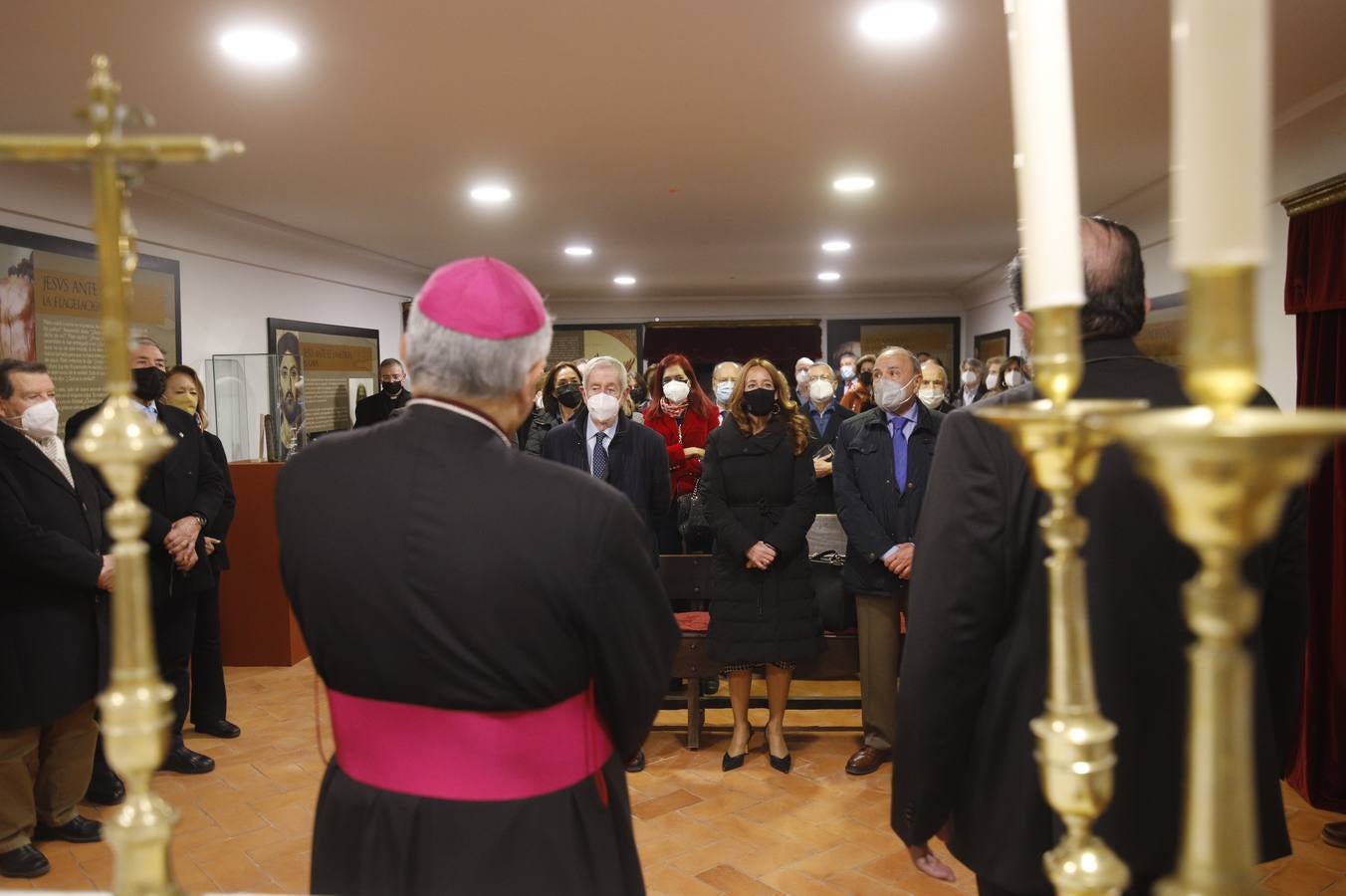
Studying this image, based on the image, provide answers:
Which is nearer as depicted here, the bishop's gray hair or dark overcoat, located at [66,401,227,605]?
the bishop's gray hair

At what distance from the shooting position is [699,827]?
11.4ft

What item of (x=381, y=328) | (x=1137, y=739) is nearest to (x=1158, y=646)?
(x=1137, y=739)

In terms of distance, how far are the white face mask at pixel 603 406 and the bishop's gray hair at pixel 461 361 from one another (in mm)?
2818

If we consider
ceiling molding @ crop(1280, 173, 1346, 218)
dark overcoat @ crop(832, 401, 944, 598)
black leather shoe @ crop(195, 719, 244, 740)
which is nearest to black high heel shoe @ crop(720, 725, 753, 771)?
→ dark overcoat @ crop(832, 401, 944, 598)

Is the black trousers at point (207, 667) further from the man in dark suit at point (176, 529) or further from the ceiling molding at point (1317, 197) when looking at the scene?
the ceiling molding at point (1317, 197)

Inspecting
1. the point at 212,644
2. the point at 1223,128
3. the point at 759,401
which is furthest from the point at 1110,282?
the point at 212,644

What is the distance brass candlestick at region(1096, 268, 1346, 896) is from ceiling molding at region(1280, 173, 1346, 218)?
4.04m

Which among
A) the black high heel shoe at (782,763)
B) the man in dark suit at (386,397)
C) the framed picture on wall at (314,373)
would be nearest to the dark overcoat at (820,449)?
the black high heel shoe at (782,763)

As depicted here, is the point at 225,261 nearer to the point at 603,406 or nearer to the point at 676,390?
the point at 676,390

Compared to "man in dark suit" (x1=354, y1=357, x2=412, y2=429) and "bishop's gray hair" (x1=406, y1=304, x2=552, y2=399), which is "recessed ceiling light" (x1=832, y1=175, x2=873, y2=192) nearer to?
"man in dark suit" (x1=354, y1=357, x2=412, y2=429)

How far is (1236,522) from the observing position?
362 millimetres

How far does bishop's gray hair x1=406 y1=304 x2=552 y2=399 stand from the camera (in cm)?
129

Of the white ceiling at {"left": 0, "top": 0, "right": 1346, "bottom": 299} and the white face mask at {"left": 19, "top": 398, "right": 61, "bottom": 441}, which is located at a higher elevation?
the white ceiling at {"left": 0, "top": 0, "right": 1346, "bottom": 299}

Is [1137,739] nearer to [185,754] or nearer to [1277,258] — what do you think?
[185,754]
